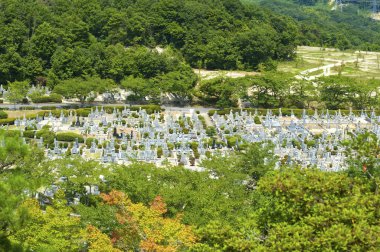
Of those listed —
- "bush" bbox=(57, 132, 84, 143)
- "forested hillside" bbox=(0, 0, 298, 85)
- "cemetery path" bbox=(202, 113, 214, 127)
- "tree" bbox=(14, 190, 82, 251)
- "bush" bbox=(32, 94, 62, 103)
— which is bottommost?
"cemetery path" bbox=(202, 113, 214, 127)

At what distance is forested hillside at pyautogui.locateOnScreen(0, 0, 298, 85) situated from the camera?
48469 millimetres

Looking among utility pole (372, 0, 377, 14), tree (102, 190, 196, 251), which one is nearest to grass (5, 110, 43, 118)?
tree (102, 190, 196, 251)

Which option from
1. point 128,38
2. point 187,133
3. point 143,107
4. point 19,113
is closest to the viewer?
point 187,133

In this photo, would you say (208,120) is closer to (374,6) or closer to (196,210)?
(196,210)

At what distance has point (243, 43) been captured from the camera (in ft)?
187

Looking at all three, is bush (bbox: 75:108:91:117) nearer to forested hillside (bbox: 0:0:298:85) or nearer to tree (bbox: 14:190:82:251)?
forested hillside (bbox: 0:0:298:85)

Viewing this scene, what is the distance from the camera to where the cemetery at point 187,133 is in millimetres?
29344

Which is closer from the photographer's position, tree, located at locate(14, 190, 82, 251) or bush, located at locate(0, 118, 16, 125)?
tree, located at locate(14, 190, 82, 251)

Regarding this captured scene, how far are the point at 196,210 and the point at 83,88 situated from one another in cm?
2773

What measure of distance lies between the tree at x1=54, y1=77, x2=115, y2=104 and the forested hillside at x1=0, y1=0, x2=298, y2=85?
3.99 metres

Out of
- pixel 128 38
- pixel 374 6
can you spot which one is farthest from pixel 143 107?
pixel 374 6

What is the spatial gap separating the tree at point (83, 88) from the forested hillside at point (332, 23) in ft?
134

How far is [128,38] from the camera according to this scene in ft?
190

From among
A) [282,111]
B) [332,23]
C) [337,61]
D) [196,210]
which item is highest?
[332,23]
